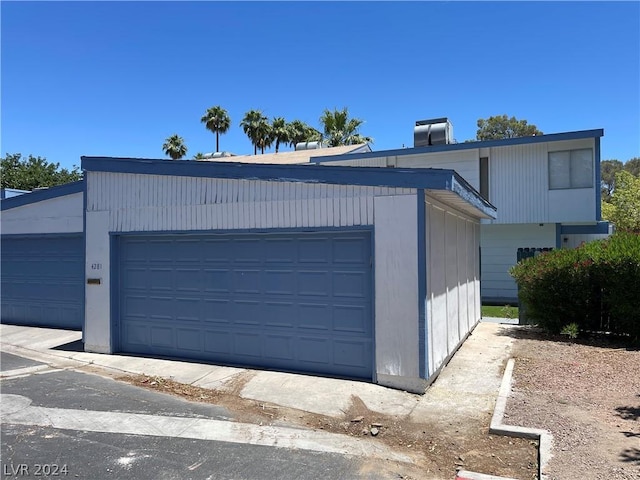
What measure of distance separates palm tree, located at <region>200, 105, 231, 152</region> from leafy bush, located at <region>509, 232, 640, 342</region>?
34.1 metres

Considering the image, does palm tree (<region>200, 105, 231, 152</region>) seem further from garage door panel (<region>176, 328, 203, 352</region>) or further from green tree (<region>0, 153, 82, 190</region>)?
garage door panel (<region>176, 328, 203, 352</region>)

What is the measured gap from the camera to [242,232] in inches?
298

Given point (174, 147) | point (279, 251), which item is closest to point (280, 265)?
point (279, 251)

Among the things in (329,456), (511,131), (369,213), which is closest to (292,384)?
(329,456)

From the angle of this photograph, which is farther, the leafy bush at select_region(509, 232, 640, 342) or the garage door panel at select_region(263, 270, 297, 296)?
the leafy bush at select_region(509, 232, 640, 342)

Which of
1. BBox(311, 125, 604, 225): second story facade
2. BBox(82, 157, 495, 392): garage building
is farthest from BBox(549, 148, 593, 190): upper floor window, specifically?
BBox(82, 157, 495, 392): garage building

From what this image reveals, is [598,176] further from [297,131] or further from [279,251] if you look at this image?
[297,131]

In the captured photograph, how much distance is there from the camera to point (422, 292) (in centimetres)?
629

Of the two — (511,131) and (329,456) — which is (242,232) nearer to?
(329,456)

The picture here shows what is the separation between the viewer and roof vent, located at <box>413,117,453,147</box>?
17875 mm

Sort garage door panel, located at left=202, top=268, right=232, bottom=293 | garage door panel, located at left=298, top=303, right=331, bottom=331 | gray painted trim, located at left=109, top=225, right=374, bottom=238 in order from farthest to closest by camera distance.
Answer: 1. garage door panel, located at left=202, top=268, right=232, bottom=293
2. garage door panel, located at left=298, top=303, right=331, bottom=331
3. gray painted trim, located at left=109, top=225, right=374, bottom=238

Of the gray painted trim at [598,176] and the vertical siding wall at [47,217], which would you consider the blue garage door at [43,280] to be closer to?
the vertical siding wall at [47,217]

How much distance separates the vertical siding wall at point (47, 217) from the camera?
1066 cm

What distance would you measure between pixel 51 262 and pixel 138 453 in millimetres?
8203
